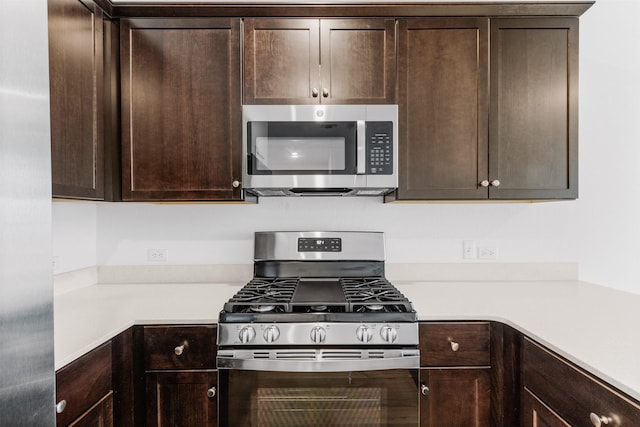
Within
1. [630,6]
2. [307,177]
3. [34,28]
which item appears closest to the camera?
[34,28]

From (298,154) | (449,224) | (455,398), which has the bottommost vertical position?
(455,398)

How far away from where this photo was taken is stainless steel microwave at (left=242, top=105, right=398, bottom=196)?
1.80 meters

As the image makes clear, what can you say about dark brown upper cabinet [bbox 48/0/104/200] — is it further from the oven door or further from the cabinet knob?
the cabinet knob

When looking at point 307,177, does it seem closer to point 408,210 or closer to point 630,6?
point 408,210

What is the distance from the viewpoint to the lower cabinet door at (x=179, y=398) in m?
1.49

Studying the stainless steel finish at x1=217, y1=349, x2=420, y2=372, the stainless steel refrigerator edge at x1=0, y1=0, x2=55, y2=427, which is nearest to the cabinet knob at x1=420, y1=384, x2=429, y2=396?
the stainless steel finish at x1=217, y1=349, x2=420, y2=372

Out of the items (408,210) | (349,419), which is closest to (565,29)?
(408,210)

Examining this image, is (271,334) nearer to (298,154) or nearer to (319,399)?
(319,399)

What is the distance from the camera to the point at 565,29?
185 cm

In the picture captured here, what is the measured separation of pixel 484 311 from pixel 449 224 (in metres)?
0.73

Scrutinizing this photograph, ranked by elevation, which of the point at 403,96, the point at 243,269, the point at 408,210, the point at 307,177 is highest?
the point at 403,96

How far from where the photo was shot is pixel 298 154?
5.98 ft

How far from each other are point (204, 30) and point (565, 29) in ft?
5.65

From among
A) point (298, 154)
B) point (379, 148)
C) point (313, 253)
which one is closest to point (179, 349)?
point (313, 253)
